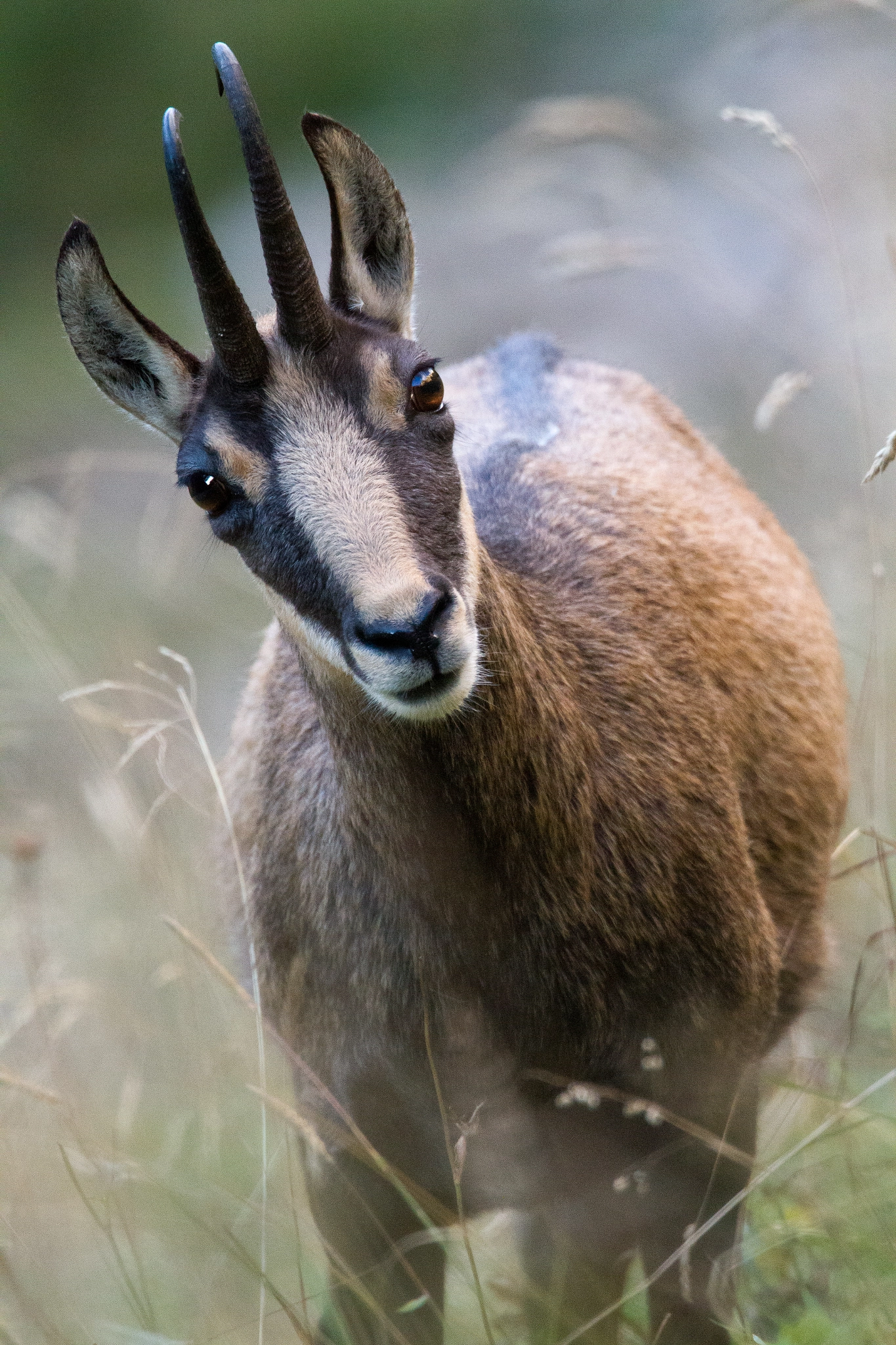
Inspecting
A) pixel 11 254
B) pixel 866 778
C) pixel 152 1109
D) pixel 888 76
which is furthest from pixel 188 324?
pixel 866 778

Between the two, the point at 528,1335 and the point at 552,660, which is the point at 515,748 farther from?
the point at 528,1335

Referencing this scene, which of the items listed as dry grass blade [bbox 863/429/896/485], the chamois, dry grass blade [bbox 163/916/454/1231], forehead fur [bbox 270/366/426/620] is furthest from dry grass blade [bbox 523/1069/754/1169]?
dry grass blade [bbox 863/429/896/485]

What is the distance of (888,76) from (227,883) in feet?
31.0

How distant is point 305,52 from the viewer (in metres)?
14.8

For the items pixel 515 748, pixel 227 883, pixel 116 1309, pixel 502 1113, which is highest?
pixel 515 748

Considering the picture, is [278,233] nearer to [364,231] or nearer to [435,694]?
[364,231]

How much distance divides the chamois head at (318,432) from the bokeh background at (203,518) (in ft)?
3.00

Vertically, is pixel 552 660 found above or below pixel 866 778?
above

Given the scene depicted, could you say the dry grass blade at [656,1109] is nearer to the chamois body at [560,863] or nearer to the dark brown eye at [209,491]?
the chamois body at [560,863]

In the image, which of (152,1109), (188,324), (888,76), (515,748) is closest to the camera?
(515,748)

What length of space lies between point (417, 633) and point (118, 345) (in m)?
1.39

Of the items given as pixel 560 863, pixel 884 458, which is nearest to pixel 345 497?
pixel 560 863

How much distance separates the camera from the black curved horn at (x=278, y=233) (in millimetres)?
3131

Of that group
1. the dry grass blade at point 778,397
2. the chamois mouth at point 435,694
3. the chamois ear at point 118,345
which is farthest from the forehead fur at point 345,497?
the dry grass blade at point 778,397
